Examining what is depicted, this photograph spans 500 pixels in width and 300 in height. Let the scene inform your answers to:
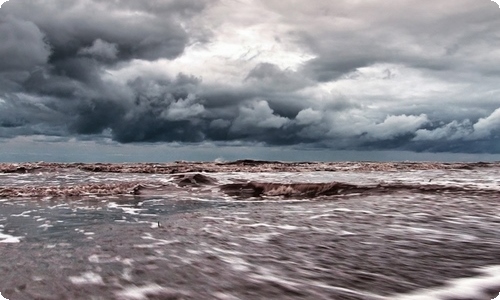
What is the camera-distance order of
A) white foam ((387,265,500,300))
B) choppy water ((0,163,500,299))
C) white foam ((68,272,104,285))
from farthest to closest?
white foam ((68,272,104,285)), choppy water ((0,163,500,299)), white foam ((387,265,500,300))

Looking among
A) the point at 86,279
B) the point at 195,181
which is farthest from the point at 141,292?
the point at 195,181

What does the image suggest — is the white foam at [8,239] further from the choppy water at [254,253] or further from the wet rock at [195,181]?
the wet rock at [195,181]

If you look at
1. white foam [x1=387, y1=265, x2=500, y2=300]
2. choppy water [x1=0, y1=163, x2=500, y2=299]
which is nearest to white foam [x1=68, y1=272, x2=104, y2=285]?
choppy water [x1=0, y1=163, x2=500, y2=299]

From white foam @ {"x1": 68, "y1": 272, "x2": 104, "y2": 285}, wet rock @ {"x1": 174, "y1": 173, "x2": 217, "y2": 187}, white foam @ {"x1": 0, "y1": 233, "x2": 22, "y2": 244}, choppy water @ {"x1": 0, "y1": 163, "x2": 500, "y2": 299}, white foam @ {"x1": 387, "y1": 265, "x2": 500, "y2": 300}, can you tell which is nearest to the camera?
white foam @ {"x1": 387, "y1": 265, "x2": 500, "y2": 300}

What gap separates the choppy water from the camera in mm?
3680

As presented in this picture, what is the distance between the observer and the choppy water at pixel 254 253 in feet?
12.1

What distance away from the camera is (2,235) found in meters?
6.54

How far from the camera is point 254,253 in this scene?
17.0 ft

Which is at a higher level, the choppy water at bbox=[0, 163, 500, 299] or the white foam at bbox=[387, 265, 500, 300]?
the white foam at bbox=[387, 265, 500, 300]

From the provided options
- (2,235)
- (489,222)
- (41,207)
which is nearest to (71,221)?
(2,235)

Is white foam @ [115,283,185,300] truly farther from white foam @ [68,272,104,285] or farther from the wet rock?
the wet rock

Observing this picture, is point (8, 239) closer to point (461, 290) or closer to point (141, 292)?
point (141, 292)

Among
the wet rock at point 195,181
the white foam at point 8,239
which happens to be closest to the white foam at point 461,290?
the white foam at point 8,239

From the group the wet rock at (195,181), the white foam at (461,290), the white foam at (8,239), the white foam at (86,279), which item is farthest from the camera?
the wet rock at (195,181)
